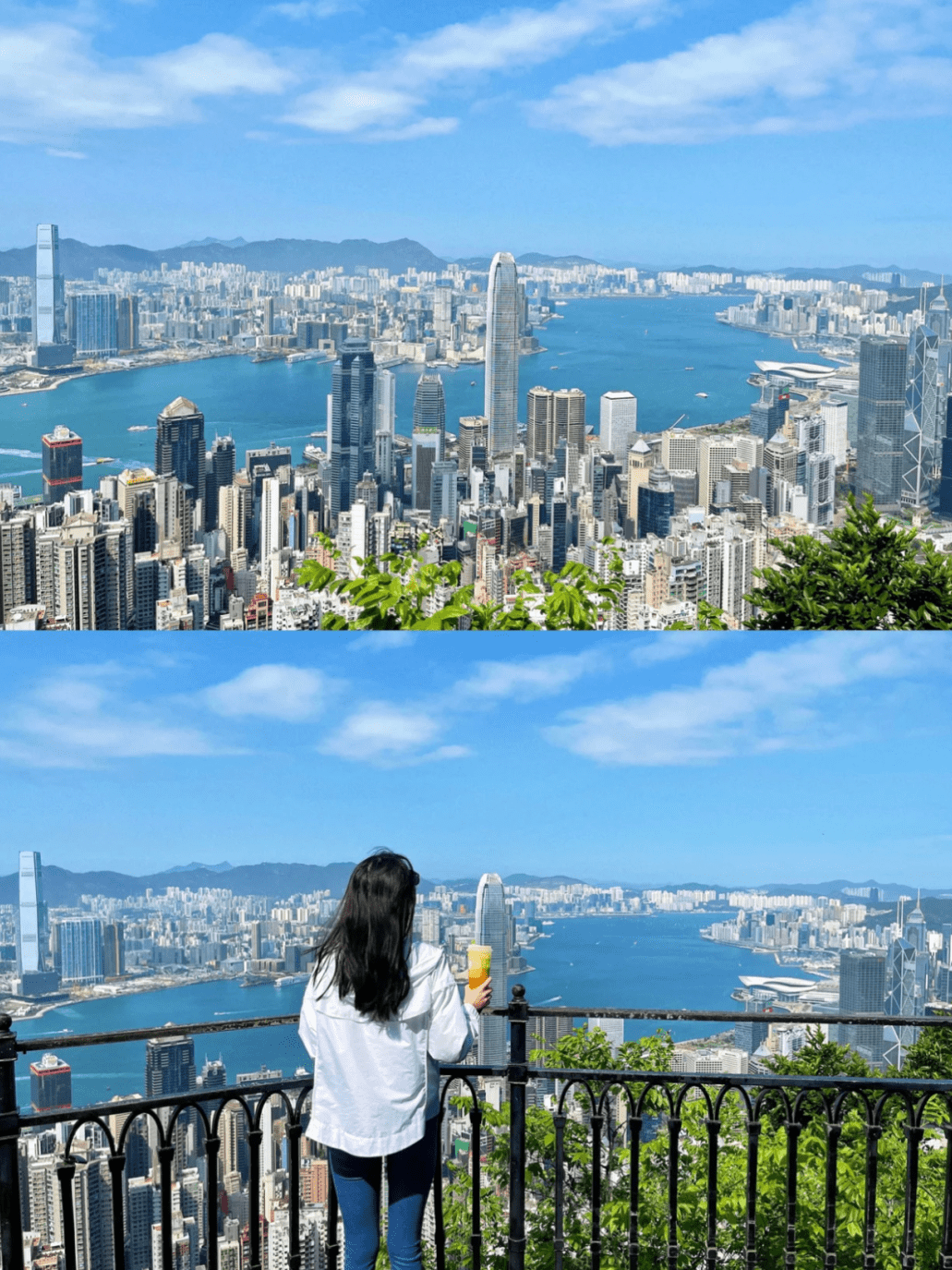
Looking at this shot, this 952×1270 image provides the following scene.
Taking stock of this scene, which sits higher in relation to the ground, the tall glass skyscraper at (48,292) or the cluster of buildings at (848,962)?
the tall glass skyscraper at (48,292)

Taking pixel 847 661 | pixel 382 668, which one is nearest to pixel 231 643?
pixel 382 668

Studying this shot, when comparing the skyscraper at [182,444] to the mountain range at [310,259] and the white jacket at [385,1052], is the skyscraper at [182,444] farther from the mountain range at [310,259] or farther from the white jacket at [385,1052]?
the white jacket at [385,1052]

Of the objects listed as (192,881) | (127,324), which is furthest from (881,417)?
(127,324)

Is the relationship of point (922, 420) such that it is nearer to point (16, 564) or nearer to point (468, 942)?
point (468, 942)

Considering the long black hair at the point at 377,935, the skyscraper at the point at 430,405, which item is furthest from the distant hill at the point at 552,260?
the long black hair at the point at 377,935

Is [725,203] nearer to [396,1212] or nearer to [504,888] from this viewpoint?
[504,888]

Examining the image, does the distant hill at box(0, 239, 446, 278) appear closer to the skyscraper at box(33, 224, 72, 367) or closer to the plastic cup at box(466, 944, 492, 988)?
the skyscraper at box(33, 224, 72, 367)
